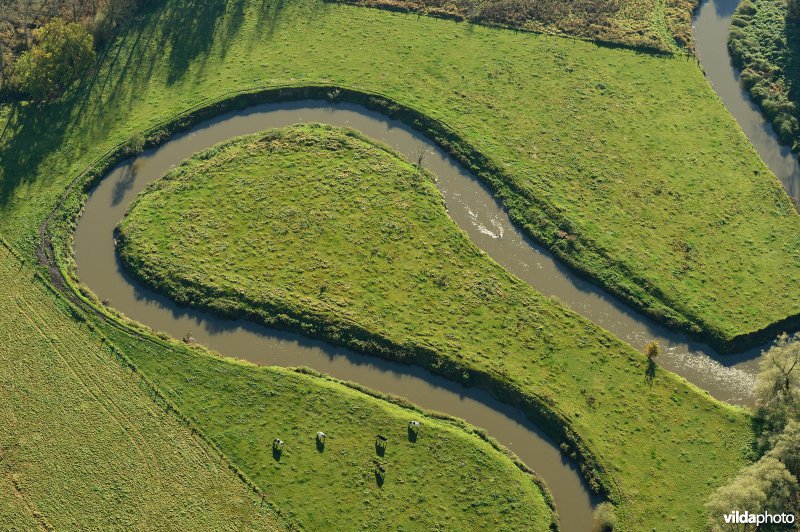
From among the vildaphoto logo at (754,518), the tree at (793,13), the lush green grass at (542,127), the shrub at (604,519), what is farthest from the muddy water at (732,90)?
the shrub at (604,519)

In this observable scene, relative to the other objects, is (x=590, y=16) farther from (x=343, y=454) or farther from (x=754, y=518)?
(x=343, y=454)

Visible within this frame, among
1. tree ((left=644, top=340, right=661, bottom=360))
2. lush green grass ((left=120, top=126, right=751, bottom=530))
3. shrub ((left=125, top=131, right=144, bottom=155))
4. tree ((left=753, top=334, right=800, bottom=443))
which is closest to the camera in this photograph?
tree ((left=753, top=334, right=800, bottom=443))

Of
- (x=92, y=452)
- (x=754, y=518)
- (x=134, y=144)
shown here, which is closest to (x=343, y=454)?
(x=92, y=452)

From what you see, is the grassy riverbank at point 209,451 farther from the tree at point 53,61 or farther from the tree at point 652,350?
the tree at point 53,61

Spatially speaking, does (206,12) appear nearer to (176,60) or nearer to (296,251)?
(176,60)

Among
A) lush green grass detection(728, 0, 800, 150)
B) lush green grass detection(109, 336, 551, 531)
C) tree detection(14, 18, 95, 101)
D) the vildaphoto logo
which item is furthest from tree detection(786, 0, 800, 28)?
tree detection(14, 18, 95, 101)

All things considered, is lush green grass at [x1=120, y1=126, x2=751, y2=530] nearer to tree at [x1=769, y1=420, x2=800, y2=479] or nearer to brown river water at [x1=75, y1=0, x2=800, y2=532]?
brown river water at [x1=75, y1=0, x2=800, y2=532]
